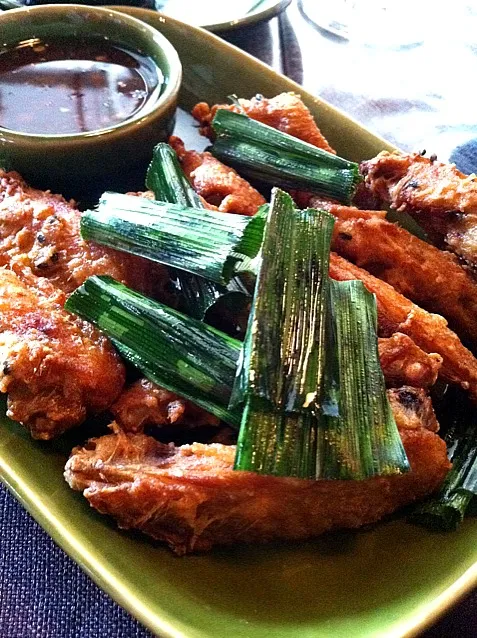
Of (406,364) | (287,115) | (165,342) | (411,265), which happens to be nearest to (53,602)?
(165,342)

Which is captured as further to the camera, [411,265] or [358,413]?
[411,265]

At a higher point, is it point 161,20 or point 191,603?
point 161,20

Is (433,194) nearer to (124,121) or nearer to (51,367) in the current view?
(124,121)

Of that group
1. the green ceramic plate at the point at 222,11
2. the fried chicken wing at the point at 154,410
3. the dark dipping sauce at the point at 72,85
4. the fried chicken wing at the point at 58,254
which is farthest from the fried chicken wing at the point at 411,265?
the green ceramic plate at the point at 222,11

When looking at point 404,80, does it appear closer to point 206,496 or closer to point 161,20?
point 161,20

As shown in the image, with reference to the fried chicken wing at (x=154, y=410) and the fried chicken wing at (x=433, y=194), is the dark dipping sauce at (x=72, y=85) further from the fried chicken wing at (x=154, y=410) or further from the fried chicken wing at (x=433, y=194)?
the fried chicken wing at (x=154, y=410)

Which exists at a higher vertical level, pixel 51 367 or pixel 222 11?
pixel 222 11

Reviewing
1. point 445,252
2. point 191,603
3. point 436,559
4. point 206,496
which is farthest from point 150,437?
point 445,252

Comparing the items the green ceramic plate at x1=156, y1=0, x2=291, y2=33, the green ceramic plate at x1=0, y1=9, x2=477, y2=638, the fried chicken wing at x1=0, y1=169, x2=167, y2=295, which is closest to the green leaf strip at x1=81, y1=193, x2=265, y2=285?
the fried chicken wing at x1=0, y1=169, x2=167, y2=295
